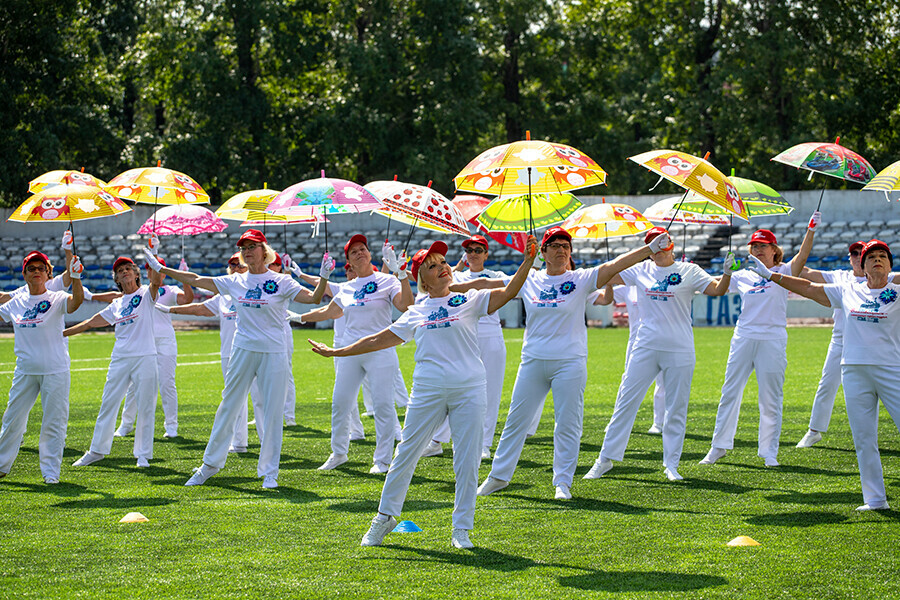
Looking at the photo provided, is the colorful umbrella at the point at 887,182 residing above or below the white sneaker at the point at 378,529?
above

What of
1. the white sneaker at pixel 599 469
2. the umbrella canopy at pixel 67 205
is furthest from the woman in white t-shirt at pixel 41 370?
the white sneaker at pixel 599 469

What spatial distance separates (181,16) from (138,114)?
936cm

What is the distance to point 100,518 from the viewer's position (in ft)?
25.1

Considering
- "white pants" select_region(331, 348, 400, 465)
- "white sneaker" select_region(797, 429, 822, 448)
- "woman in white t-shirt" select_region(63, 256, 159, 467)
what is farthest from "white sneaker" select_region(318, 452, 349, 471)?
"white sneaker" select_region(797, 429, 822, 448)

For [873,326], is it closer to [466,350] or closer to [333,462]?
[466,350]

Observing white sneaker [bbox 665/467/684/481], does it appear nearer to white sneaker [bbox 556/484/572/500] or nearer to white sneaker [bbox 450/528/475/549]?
white sneaker [bbox 556/484/572/500]

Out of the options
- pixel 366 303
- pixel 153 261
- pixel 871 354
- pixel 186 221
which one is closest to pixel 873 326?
pixel 871 354

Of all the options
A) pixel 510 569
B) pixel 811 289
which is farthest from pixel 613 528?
pixel 811 289

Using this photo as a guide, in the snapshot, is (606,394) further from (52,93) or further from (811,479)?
(52,93)

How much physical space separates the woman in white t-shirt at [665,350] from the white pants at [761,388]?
3.05 ft

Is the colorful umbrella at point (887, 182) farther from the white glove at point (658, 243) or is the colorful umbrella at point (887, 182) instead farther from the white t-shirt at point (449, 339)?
the white t-shirt at point (449, 339)

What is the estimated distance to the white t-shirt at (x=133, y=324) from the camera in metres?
10.0

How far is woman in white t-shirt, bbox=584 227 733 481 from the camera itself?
8930mm

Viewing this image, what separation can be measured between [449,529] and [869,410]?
311cm
